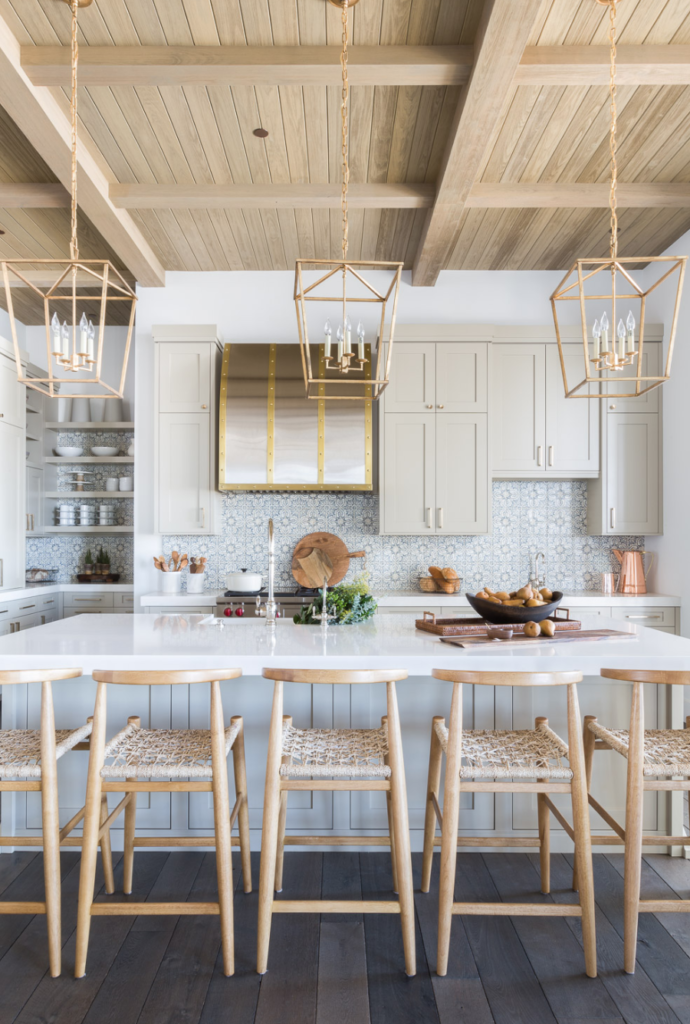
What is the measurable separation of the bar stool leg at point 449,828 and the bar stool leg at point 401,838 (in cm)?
8

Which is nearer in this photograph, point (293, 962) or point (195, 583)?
point (293, 962)

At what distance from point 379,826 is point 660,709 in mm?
1174

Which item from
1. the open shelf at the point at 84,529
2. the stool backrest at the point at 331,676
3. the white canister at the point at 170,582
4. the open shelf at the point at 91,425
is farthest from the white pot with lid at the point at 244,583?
the stool backrest at the point at 331,676

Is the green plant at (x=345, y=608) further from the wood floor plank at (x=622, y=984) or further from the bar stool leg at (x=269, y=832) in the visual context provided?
the wood floor plank at (x=622, y=984)

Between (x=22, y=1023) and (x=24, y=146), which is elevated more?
(x=24, y=146)

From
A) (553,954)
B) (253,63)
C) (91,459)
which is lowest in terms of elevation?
(553,954)

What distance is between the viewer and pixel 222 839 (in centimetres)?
185

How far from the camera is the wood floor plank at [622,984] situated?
171 centimetres

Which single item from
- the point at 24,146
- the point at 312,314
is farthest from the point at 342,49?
the point at 312,314

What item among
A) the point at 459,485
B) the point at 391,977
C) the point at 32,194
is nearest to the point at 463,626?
the point at 391,977

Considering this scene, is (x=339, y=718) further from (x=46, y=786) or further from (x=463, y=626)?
(x=46, y=786)

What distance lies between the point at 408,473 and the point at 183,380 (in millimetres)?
1636

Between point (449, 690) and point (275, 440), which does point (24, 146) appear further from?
point (449, 690)

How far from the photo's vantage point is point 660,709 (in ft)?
8.25
